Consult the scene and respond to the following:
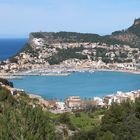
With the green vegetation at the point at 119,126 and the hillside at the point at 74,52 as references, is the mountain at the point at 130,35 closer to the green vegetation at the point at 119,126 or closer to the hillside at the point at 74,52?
the hillside at the point at 74,52

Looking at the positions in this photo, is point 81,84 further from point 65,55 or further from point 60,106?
point 60,106

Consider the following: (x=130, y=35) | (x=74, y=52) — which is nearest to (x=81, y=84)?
(x=74, y=52)

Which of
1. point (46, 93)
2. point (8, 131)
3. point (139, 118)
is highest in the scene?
point (8, 131)

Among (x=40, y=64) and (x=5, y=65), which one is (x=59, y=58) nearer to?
(x=40, y=64)

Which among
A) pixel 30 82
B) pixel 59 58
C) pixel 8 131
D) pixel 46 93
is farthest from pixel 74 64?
pixel 8 131

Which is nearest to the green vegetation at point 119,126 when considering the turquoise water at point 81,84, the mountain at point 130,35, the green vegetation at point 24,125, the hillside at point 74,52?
the green vegetation at point 24,125

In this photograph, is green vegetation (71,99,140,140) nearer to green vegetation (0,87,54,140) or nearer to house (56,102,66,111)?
green vegetation (0,87,54,140)

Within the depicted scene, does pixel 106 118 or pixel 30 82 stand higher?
pixel 106 118

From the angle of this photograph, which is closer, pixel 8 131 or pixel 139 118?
pixel 8 131
